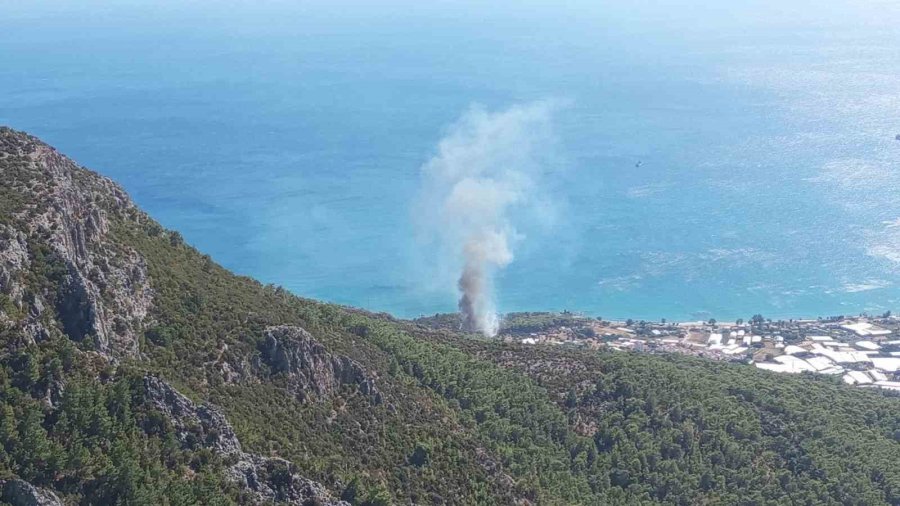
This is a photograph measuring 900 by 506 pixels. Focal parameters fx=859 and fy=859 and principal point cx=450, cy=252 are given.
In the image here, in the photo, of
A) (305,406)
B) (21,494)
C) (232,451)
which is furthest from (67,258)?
(21,494)

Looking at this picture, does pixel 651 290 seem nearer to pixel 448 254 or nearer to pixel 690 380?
pixel 448 254

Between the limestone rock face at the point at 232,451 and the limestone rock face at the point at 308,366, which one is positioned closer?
the limestone rock face at the point at 232,451

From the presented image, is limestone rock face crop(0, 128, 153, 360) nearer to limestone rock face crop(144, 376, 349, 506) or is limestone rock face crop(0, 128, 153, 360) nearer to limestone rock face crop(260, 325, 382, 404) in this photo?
limestone rock face crop(144, 376, 349, 506)

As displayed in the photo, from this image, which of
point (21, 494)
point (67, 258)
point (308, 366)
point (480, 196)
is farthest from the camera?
point (480, 196)

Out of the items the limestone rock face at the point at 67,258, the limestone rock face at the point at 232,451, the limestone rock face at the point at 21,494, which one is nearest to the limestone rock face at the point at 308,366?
the limestone rock face at the point at 67,258

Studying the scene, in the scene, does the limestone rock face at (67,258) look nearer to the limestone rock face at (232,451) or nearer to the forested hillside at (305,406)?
the forested hillside at (305,406)

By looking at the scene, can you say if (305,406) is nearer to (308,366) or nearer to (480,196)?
(308,366)

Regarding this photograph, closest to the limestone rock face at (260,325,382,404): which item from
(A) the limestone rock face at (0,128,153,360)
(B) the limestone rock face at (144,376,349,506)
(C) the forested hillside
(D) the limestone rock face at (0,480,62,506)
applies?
(C) the forested hillside
